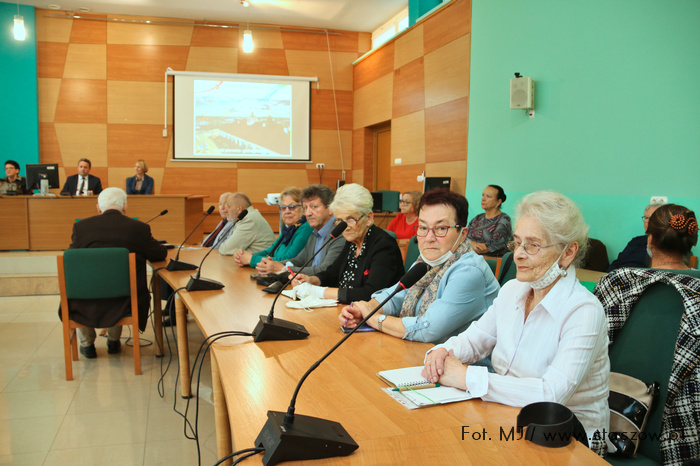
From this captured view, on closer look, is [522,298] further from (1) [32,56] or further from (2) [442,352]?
(1) [32,56]

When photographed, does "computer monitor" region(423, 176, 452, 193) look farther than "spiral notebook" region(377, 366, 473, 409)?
Yes

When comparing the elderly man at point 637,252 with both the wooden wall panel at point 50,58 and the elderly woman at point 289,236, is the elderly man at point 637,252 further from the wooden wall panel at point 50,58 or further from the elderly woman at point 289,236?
the wooden wall panel at point 50,58

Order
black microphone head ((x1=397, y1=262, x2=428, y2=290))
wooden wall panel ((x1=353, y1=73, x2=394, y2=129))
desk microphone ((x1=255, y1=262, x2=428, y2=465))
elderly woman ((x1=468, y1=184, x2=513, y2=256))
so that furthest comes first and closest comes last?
wooden wall panel ((x1=353, y1=73, x2=394, y2=129)), elderly woman ((x1=468, y1=184, x2=513, y2=256)), black microphone head ((x1=397, y1=262, x2=428, y2=290)), desk microphone ((x1=255, y1=262, x2=428, y2=465))

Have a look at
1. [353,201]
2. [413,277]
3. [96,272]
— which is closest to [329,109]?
[96,272]

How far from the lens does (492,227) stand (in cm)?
565

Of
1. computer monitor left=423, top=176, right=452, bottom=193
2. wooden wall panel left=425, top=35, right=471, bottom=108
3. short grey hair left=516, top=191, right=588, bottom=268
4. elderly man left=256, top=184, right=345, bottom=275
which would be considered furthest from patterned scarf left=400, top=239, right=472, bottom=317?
wooden wall panel left=425, top=35, right=471, bottom=108

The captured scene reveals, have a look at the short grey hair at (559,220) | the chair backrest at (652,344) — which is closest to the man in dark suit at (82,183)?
the short grey hair at (559,220)

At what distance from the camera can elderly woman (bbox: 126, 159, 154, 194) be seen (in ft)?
27.5

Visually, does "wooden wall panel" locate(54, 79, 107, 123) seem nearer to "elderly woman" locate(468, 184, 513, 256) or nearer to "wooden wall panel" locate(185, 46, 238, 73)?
"wooden wall panel" locate(185, 46, 238, 73)

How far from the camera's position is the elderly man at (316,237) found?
3432mm

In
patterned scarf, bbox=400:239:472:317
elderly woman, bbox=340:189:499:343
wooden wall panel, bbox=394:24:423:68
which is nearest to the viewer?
elderly woman, bbox=340:189:499:343

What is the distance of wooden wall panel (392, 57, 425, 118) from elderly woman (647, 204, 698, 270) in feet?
17.6

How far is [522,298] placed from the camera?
162 cm

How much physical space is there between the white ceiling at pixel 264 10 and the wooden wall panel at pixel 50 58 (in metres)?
0.63
